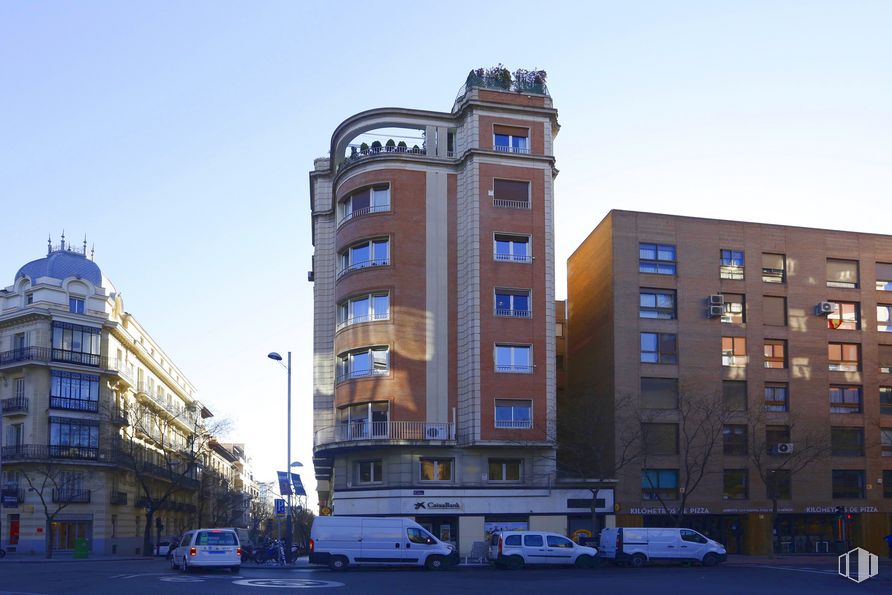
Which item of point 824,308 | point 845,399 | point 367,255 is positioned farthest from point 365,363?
point 845,399

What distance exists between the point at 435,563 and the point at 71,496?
3745 cm

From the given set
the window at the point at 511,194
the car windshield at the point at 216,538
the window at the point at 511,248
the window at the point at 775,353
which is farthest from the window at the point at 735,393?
the car windshield at the point at 216,538

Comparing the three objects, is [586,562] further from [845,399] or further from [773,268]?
[845,399]

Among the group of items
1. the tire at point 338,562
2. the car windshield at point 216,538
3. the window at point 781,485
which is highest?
the window at point 781,485

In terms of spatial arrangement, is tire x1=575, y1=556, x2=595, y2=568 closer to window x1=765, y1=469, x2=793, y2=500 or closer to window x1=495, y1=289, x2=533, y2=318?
window x1=495, y1=289, x2=533, y2=318

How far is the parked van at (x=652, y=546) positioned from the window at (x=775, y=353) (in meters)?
16.1

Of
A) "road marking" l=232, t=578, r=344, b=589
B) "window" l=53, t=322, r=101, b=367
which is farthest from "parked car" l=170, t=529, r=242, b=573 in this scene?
"window" l=53, t=322, r=101, b=367

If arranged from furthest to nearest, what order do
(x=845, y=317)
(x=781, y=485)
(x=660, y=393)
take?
(x=845, y=317) → (x=781, y=485) → (x=660, y=393)

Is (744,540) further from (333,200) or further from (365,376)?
(333,200)

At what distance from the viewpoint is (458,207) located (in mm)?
50406

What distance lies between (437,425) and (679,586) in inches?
810

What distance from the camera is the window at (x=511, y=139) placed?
50.8 metres

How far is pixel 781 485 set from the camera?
54.6m

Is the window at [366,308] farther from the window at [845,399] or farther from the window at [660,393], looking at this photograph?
the window at [845,399]
